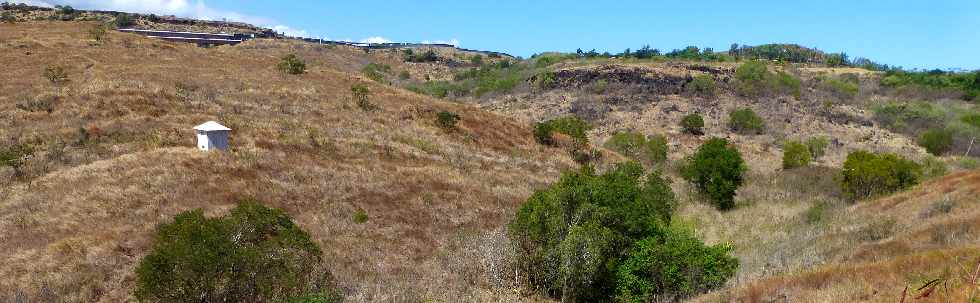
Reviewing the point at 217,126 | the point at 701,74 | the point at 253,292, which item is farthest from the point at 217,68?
the point at 701,74

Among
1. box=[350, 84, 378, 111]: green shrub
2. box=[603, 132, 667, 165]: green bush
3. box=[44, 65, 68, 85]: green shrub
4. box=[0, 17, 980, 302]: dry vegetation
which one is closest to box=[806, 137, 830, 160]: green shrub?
box=[0, 17, 980, 302]: dry vegetation

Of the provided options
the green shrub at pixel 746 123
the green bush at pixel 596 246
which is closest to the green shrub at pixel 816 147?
the green shrub at pixel 746 123

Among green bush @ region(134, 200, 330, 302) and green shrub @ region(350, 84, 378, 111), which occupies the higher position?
green shrub @ region(350, 84, 378, 111)

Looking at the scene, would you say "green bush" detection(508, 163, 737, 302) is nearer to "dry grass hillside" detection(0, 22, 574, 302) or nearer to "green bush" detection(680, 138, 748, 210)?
"dry grass hillside" detection(0, 22, 574, 302)

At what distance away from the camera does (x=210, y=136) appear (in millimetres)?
25344

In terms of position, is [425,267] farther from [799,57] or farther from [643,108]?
[799,57]

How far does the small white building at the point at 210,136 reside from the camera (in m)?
25.2

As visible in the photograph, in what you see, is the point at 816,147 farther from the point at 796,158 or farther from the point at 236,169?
the point at 236,169

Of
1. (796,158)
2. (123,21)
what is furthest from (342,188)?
(123,21)

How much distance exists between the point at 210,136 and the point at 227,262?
14.1 metres

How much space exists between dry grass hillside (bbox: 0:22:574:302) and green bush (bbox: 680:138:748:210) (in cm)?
788

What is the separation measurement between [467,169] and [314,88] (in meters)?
16.2

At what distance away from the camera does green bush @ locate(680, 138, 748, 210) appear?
3109 cm

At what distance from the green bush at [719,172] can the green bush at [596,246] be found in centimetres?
1468
